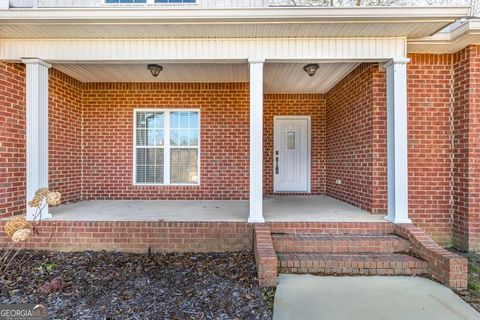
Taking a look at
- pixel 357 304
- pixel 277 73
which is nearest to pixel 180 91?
pixel 277 73

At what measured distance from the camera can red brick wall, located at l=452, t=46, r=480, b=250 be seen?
463 cm

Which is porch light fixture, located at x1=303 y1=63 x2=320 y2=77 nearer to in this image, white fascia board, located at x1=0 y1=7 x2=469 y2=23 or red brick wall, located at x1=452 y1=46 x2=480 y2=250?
white fascia board, located at x1=0 y1=7 x2=469 y2=23

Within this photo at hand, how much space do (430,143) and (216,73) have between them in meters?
4.01

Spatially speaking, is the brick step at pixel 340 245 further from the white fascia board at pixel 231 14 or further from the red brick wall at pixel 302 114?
the red brick wall at pixel 302 114

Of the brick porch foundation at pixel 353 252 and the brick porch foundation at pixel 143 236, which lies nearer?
the brick porch foundation at pixel 353 252

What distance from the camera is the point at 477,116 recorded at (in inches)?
182

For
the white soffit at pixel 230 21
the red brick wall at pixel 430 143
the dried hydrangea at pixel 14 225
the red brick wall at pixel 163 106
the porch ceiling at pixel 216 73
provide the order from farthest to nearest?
the red brick wall at pixel 163 106 → the porch ceiling at pixel 216 73 → the red brick wall at pixel 430 143 → the white soffit at pixel 230 21 → the dried hydrangea at pixel 14 225

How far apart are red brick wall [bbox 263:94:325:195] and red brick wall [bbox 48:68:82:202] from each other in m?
4.22

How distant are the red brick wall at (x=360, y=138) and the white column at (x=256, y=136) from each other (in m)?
2.01

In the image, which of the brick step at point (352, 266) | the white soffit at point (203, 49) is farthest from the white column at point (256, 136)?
the brick step at point (352, 266)

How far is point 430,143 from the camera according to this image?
502 cm

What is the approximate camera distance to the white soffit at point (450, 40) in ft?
13.8

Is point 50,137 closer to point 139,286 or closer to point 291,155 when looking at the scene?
point 139,286

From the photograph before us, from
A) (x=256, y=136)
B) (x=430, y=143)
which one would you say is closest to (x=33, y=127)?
(x=256, y=136)
